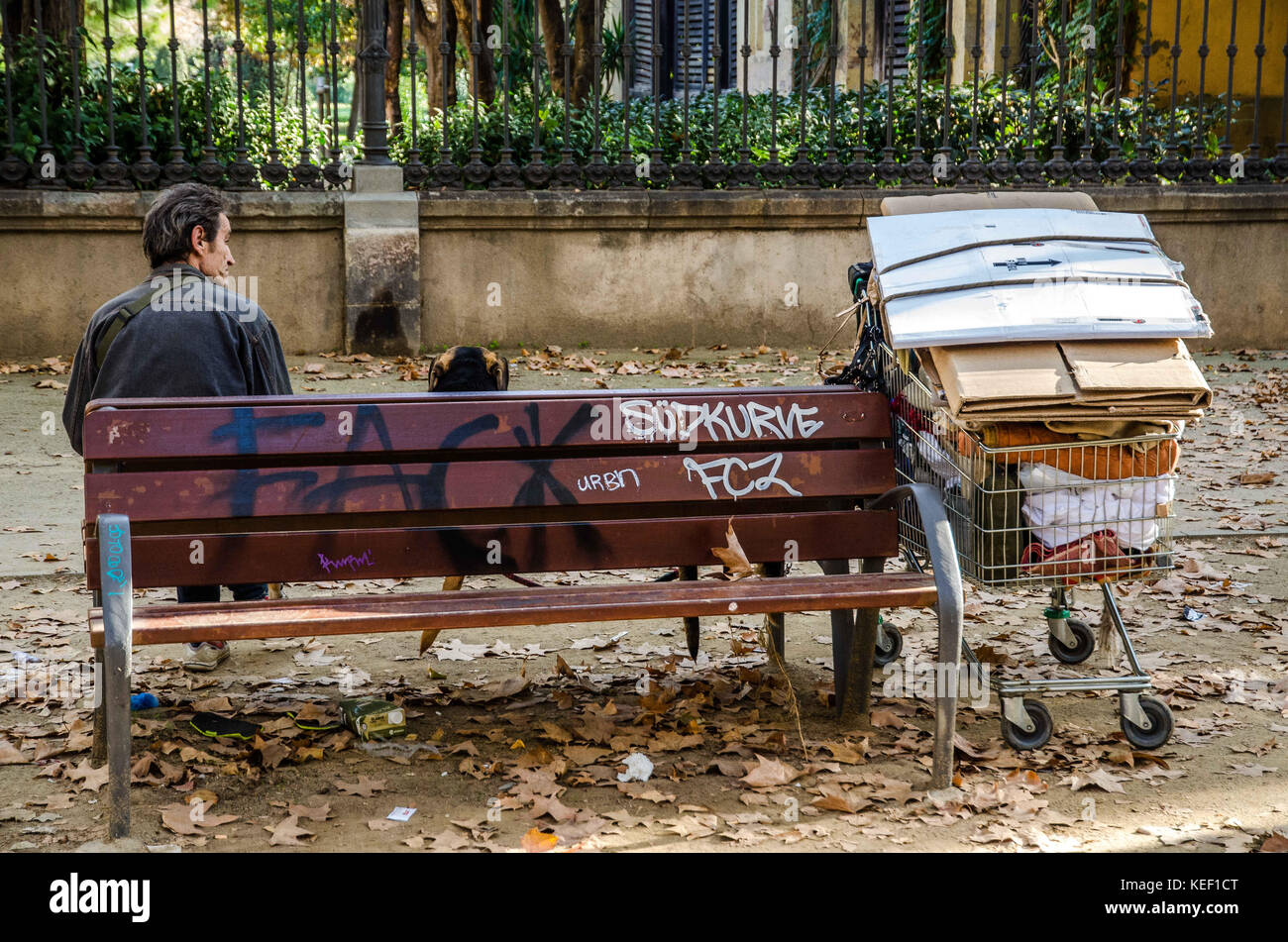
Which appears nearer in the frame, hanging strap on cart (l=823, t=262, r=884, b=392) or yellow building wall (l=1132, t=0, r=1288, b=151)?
hanging strap on cart (l=823, t=262, r=884, b=392)

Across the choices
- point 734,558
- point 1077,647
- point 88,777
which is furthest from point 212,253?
point 1077,647

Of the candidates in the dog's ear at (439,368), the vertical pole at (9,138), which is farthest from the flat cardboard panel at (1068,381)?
the vertical pole at (9,138)

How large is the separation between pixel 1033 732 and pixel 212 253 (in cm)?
319

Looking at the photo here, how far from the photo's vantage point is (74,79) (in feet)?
31.2

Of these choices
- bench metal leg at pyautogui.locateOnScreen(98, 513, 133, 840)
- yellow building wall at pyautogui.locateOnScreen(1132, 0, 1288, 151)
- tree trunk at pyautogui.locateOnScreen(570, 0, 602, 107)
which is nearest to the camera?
bench metal leg at pyautogui.locateOnScreen(98, 513, 133, 840)

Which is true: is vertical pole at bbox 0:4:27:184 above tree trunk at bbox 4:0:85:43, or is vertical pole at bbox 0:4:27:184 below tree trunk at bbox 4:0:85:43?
below

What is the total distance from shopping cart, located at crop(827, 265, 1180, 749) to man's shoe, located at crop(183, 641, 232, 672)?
2649 mm

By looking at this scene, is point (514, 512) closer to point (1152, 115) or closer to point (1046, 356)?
point (1046, 356)

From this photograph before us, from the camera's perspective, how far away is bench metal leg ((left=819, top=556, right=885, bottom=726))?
4.19 m

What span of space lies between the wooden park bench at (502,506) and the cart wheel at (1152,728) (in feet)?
2.42

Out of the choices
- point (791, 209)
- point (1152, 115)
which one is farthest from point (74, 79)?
point (1152, 115)

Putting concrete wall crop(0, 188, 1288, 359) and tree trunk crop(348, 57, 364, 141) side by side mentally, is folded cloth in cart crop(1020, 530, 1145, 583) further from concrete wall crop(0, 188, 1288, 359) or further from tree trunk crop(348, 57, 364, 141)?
tree trunk crop(348, 57, 364, 141)

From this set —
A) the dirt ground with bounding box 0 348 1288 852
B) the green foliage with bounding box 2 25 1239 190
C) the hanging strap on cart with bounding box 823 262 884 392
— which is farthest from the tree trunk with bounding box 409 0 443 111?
the hanging strap on cart with bounding box 823 262 884 392

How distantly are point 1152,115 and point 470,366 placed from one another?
9657mm
